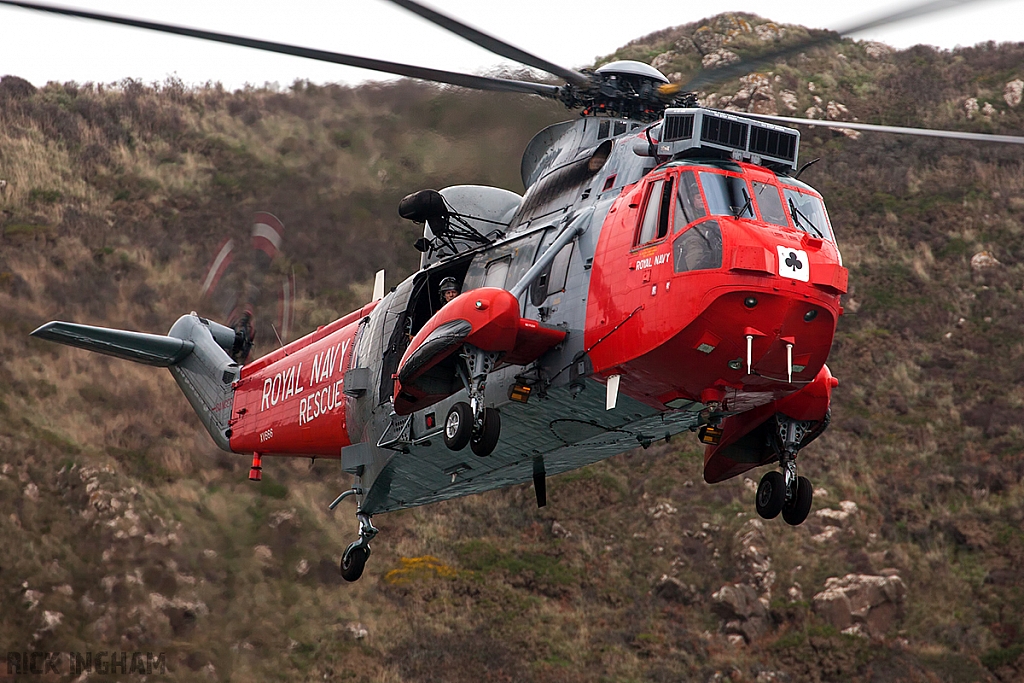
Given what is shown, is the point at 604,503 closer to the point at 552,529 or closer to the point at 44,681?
the point at 552,529

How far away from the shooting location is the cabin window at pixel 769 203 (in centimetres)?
1241

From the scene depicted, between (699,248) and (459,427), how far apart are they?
135 inches

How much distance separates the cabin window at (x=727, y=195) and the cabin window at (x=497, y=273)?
3125mm

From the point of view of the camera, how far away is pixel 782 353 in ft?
39.3

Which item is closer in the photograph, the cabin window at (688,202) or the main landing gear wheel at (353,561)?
the cabin window at (688,202)

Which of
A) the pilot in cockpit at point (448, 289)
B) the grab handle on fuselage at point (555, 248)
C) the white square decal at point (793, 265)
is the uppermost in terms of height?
the white square decal at point (793, 265)

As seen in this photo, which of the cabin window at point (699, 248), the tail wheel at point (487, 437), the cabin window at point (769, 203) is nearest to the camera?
the cabin window at point (699, 248)

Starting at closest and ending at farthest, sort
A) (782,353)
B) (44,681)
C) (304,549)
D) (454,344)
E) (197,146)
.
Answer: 1. (782,353)
2. (454,344)
3. (44,681)
4. (304,549)
5. (197,146)

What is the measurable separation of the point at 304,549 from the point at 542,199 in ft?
42.1

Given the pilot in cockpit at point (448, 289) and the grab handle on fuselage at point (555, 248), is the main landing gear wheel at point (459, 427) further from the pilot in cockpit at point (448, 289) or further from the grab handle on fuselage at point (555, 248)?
the pilot in cockpit at point (448, 289)

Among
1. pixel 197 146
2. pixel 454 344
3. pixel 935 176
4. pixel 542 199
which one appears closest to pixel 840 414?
pixel 935 176

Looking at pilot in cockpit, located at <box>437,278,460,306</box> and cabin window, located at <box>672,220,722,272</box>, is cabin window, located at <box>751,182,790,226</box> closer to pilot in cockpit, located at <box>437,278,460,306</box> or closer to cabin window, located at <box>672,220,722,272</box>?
cabin window, located at <box>672,220,722,272</box>

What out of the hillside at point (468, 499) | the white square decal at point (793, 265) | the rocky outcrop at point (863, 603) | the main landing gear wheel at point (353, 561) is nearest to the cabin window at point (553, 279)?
the white square decal at point (793, 265)

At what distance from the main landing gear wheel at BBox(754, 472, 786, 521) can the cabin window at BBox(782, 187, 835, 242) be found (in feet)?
9.35
